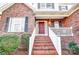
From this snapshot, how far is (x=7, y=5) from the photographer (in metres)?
2.60

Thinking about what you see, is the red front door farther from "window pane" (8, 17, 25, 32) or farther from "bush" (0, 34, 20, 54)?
"bush" (0, 34, 20, 54)

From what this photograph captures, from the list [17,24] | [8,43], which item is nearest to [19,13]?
[17,24]

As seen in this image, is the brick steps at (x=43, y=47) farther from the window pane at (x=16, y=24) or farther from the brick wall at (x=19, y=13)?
the window pane at (x=16, y=24)

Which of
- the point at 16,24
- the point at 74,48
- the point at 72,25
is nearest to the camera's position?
the point at 74,48

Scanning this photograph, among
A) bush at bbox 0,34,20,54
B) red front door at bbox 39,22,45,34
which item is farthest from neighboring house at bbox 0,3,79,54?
bush at bbox 0,34,20,54

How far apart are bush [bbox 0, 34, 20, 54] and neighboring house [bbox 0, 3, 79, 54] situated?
0.50ft

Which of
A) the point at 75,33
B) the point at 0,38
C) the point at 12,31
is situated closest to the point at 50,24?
the point at 75,33

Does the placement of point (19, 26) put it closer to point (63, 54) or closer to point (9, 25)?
point (9, 25)

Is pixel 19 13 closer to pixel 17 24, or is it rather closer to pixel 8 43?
pixel 17 24

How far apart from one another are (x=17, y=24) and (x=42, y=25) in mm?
508

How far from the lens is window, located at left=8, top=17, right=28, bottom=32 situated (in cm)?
247

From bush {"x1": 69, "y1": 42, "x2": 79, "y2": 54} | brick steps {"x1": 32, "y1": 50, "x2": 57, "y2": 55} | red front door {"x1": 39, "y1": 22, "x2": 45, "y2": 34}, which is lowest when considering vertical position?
brick steps {"x1": 32, "y1": 50, "x2": 57, "y2": 55}

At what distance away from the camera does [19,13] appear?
103 inches
